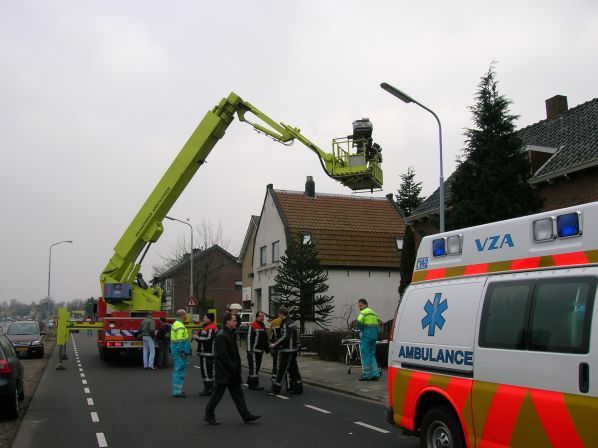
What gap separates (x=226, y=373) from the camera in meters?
9.27

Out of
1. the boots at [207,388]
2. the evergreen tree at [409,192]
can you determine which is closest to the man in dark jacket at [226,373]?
the boots at [207,388]

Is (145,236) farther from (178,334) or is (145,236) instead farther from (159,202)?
(178,334)

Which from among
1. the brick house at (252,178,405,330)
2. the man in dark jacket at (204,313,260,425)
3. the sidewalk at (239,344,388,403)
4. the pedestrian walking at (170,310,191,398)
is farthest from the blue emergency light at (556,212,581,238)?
the brick house at (252,178,405,330)

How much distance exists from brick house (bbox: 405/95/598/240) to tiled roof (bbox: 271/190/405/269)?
7759 millimetres

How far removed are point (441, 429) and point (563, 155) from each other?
15.7 meters

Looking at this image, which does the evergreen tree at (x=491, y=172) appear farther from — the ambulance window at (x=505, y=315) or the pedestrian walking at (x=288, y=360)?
the ambulance window at (x=505, y=315)

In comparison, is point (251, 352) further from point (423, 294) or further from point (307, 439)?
point (423, 294)

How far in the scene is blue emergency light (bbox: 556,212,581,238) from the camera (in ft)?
16.8

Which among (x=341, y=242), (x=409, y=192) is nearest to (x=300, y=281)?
(x=341, y=242)

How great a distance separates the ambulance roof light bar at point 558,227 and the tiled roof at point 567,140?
455 inches

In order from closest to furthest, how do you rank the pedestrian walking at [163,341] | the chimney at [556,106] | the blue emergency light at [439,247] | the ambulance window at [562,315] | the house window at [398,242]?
1. the ambulance window at [562,315]
2. the blue emergency light at [439,247]
3. the pedestrian walking at [163,341]
4. the chimney at [556,106]
5. the house window at [398,242]

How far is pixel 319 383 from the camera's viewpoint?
14836 mm

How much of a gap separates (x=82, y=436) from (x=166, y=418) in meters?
1.68

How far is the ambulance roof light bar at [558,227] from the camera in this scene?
16.9 ft
